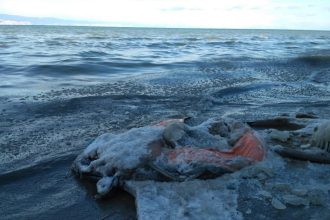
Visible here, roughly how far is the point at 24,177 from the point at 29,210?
70cm

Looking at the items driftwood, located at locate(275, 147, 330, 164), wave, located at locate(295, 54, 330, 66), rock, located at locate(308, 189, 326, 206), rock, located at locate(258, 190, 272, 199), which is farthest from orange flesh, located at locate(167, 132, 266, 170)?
wave, located at locate(295, 54, 330, 66)

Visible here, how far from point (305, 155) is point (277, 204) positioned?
109 cm

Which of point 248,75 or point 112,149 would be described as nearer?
point 112,149

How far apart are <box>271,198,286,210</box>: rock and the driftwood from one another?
3.23 feet

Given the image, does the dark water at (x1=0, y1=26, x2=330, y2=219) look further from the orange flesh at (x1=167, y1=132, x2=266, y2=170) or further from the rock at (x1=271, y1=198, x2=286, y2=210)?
the rock at (x1=271, y1=198, x2=286, y2=210)

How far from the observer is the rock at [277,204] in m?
3.07

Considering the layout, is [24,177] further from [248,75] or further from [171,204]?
[248,75]

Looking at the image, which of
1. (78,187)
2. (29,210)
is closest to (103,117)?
(78,187)

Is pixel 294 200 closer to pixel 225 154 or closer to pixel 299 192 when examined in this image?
pixel 299 192

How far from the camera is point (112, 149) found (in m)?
3.86

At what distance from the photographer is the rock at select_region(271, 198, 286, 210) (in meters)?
3.07

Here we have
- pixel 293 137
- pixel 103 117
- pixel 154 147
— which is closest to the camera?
pixel 154 147

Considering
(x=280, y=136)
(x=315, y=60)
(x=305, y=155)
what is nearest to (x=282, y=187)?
(x=305, y=155)

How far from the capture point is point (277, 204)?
3.10m
